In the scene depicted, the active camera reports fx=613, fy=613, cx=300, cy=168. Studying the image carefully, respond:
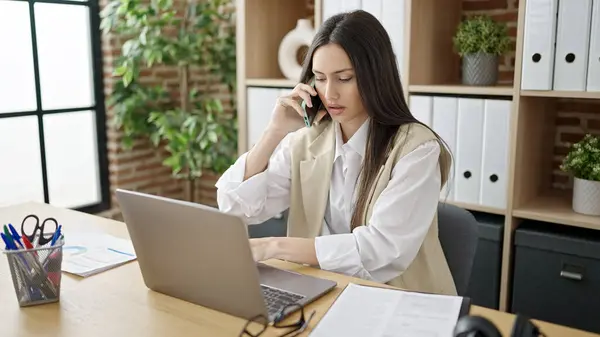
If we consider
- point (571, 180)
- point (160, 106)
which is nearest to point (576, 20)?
point (571, 180)

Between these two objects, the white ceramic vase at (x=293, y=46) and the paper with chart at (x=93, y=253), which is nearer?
the paper with chart at (x=93, y=253)

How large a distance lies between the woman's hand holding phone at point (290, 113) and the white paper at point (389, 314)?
2.24 feet

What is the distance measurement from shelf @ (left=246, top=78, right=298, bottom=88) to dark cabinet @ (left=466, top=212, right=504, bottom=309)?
1047mm

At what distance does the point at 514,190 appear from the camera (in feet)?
7.48

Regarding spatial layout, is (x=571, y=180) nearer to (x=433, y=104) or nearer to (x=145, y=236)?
(x=433, y=104)

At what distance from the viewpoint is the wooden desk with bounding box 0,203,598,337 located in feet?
3.59

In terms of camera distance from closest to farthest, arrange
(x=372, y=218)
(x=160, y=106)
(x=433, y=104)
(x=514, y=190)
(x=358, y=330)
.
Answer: (x=358, y=330) → (x=372, y=218) → (x=514, y=190) → (x=433, y=104) → (x=160, y=106)

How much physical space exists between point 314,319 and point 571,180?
1.84 m

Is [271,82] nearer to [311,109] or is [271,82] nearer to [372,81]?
[311,109]

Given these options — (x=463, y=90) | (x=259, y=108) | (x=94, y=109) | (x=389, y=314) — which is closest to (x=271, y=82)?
(x=259, y=108)

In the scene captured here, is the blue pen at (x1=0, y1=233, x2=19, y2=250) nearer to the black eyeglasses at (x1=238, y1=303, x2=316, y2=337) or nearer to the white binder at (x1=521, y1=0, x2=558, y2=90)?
the black eyeglasses at (x1=238, y1=303, x2=316, y2=337)

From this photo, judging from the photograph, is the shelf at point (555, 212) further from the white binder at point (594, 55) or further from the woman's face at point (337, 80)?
the woman's face at point (337, 80)

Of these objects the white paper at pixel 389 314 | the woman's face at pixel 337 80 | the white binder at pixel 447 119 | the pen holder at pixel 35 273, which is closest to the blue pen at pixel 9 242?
the pen holder at pixel 35 273

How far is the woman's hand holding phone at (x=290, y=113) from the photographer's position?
1.77m
